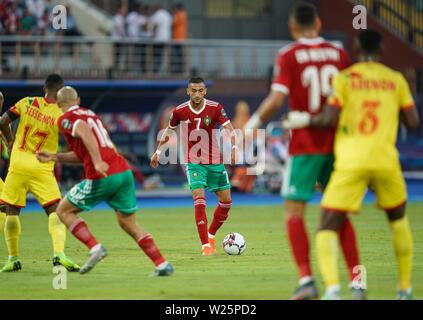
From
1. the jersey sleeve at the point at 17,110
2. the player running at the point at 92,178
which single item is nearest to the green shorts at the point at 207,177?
the jersey sleeve at the point at 17,110

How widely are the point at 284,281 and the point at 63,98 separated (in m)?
3.32

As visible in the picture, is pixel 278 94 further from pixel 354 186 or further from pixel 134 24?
pixel 134 24

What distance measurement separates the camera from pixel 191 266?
1105 centimetres

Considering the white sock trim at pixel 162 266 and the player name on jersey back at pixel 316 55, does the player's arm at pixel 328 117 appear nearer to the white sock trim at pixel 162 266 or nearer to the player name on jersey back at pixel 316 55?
the player name on jersey back at pixel 316 55

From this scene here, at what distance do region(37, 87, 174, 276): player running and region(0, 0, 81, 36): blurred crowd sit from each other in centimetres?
1829

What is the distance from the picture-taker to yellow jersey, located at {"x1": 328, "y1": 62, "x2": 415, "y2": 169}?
7.61 m

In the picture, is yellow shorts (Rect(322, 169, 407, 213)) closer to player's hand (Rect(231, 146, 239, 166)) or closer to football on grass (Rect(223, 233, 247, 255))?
football on grass (Rect(223, 233, 247, 255))

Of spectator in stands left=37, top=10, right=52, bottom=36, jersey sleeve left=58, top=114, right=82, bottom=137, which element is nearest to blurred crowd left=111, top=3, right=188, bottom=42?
spectator in stands left=37, top=10, right=52, bottom=36

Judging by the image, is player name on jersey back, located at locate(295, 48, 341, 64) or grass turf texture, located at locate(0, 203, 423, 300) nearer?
player name on jersey back, located at locate(295, 48, 341, 64)

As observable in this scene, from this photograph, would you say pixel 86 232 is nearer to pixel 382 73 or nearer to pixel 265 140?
pixel 382 73

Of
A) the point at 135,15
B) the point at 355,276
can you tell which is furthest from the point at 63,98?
the point at 135,15

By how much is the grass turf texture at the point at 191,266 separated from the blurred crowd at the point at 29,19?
1078cm

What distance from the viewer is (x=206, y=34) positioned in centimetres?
3734

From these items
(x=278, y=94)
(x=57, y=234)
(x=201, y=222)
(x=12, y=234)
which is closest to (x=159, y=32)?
(x=201, y=222)
